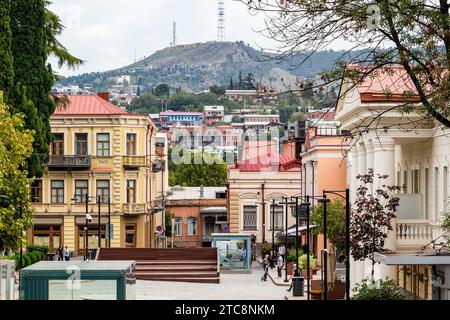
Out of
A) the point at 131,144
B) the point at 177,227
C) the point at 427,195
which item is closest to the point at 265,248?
the point at 131,144

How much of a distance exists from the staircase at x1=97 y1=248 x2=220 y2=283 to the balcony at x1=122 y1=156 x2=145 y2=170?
19.5 meters

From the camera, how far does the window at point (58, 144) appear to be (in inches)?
3036

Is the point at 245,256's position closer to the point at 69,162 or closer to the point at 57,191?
the point at 69,162

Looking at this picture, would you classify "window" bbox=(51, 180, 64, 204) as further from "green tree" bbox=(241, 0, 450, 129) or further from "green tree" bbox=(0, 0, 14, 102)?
"green tree" bbox=(241, 0, 450, 129)

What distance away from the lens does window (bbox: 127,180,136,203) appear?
78.0 m

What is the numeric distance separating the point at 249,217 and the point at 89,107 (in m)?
11.9

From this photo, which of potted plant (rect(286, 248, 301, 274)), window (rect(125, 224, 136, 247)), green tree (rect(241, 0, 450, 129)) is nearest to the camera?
green tree (rect(241, 0, 450, 129))

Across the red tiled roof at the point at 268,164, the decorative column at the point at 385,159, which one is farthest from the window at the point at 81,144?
the decorative column at the point at 385,159

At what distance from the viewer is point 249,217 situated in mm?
78312

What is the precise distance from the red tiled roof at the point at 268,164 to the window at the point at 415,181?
40370mm

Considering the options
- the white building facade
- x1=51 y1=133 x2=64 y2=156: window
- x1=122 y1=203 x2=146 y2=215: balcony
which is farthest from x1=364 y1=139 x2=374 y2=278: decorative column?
x1=51 y1=133 x2=64 y2=156: window

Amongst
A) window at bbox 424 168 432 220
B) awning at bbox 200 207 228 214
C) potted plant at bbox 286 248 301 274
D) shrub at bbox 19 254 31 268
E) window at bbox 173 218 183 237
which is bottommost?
window at bbox 173 218 183 237

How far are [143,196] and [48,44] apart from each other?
25.9 meters

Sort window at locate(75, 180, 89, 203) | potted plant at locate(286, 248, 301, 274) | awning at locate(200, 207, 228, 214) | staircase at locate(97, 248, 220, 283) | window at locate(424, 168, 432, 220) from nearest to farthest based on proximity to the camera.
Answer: window at locate(424, 168, 432, 220), staircase at locate(97, 248, 220, 283), potted plant at locate(286, 248, 301, 274), window at locate(75, 180, 89, 203), awning at locate(200, 207, 228, 214)
